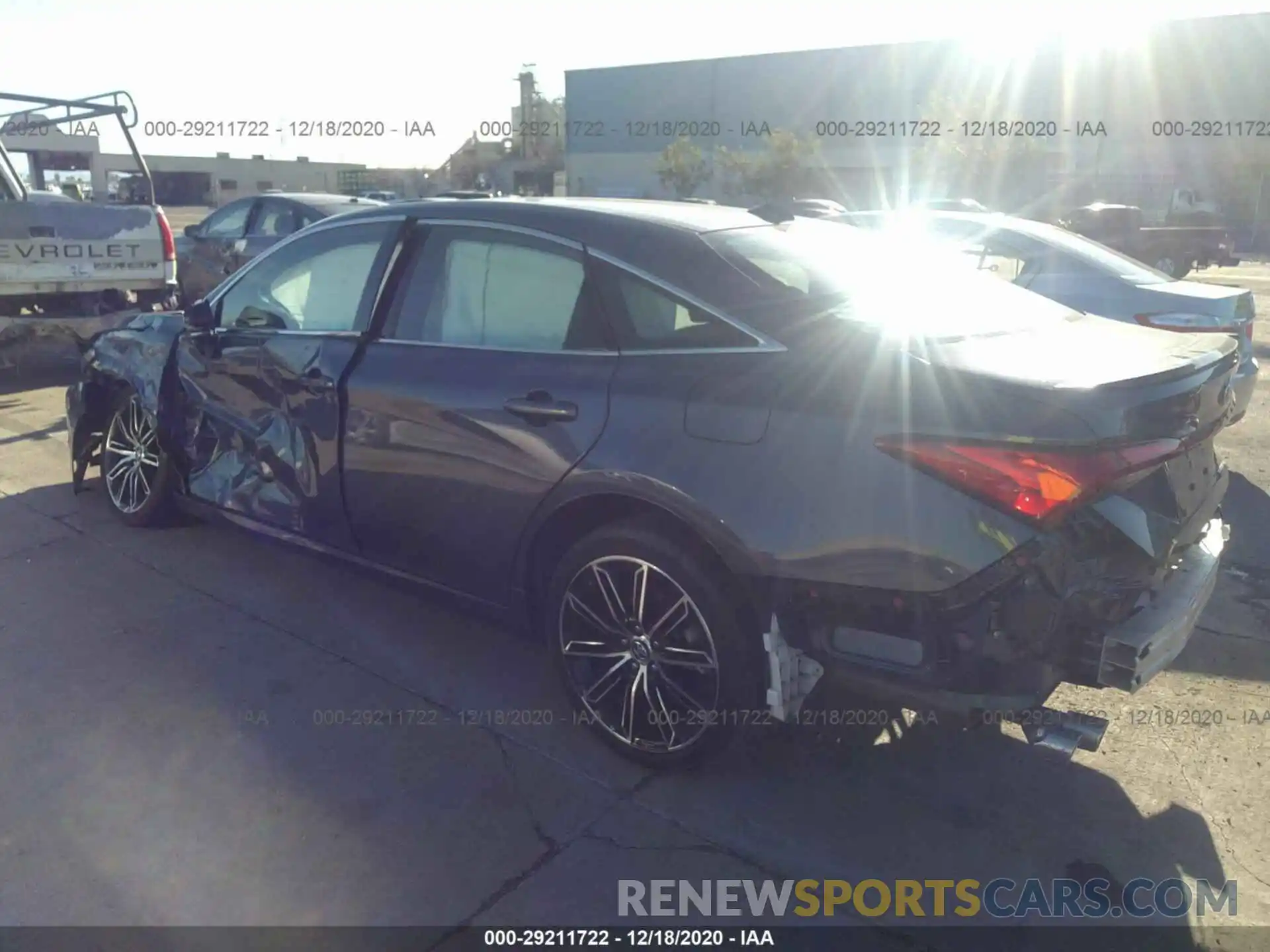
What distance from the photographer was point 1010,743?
3588mm

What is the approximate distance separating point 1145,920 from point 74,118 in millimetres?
10496

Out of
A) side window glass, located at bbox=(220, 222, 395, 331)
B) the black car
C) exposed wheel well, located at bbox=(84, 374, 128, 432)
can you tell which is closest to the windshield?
the black car

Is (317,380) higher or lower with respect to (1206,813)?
higher

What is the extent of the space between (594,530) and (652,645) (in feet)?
1.33

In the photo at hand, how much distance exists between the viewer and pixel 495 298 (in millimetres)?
3719

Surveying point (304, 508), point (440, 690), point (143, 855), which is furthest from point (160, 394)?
point (143, 855)

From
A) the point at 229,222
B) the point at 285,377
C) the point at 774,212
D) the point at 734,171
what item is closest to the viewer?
the point at 774,212

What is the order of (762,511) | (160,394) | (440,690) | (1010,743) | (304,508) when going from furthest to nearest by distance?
(160,394) < (304,508) < (440,690) < (1010,743) < (762,511)

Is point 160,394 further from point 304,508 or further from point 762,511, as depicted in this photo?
point 762,511

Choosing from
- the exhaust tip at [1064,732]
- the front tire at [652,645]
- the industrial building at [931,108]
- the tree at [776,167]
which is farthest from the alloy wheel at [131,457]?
the tree at [776,167]

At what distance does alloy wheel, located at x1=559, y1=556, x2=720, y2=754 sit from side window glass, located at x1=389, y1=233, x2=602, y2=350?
79 centimetres

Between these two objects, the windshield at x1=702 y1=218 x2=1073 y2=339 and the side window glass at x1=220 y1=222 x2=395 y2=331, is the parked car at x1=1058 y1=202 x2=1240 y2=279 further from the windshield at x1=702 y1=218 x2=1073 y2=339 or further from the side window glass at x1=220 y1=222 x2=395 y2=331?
the side window glass at x1=220 y1=222 x2=395 y2=331
